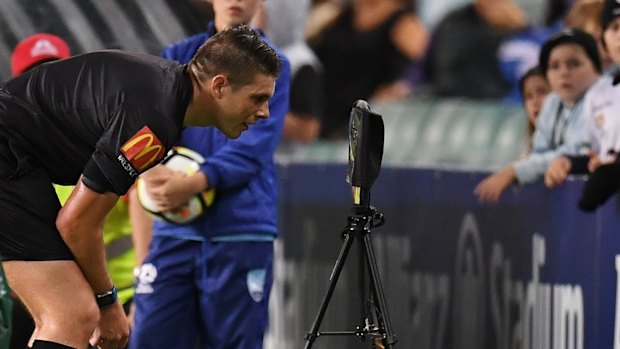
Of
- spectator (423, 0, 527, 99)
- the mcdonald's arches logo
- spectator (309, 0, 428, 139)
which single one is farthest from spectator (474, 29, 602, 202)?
spectator (309, 0, 428, 139)

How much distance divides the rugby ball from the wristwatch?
119 centimetres

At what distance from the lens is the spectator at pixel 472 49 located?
12953mm

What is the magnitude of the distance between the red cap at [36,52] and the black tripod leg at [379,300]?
2542mm

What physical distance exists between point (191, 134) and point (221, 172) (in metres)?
0.35

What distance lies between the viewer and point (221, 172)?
8359 mm

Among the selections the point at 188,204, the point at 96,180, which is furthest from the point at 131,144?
the point at 188,204

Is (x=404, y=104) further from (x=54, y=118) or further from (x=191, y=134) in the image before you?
(x=54, y=118)

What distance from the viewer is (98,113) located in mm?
6988

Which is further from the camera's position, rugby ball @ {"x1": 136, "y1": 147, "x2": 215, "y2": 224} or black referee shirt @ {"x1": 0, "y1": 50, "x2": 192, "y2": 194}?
rugby ball @ {"x1": 136, "y1": 147, "x2": 215, "y2": 224}

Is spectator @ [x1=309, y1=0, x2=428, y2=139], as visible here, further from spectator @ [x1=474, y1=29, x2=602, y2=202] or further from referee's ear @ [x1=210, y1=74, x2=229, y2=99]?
referee's ear @ [x1=210, y1=74, x2=229, y2=99]

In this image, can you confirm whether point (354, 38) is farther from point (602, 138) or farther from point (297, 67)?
point (602, 138)

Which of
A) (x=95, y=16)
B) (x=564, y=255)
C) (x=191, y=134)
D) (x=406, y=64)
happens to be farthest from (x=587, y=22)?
(x=406, y=64)

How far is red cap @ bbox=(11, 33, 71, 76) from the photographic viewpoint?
9.32m

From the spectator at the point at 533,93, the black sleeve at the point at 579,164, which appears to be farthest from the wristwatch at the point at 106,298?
the spectator at the point at 533,93
